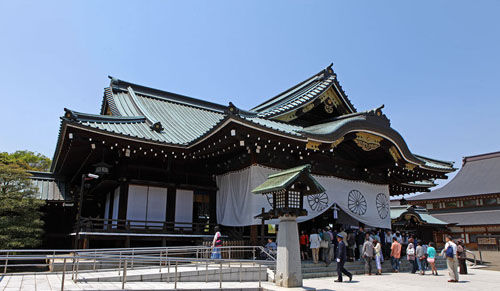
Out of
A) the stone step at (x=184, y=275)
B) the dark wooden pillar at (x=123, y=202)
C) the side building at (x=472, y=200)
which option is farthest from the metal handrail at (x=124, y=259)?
the side building at (x=472, y=200)

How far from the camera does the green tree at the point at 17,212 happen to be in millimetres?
13602

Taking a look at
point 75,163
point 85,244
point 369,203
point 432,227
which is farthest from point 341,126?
point 432,227

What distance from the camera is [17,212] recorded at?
14.4m

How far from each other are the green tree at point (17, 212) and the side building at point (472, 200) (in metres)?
33.0

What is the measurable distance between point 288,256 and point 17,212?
1172cm

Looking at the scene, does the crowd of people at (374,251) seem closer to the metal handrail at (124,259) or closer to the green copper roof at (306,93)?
the metal handrail at (124,259)

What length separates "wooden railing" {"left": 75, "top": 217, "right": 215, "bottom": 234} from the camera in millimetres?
12883

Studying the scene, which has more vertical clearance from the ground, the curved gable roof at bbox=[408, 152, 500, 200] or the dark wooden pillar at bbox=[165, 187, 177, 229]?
the curved gable roof at bbox=[408, 152, 500, 200]

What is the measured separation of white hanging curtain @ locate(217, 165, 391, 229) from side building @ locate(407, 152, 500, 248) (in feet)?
64.4

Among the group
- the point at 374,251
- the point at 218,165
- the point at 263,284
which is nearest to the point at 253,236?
the point at 263,284

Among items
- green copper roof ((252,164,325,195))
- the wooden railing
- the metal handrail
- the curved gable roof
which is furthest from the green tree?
the curved gable roof

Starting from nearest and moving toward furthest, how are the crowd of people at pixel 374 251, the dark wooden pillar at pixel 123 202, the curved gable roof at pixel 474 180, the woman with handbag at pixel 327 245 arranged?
the crowd of people at pixel 374 251, the woman with handbag at pixel 327 245, the dark wooden pillar at pixel 123 202, the curved gable roof at pixel 474 180

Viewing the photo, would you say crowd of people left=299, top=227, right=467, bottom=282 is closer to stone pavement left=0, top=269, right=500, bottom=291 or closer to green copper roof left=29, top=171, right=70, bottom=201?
stone pavement left=0, top=269, right=500, bottom=291

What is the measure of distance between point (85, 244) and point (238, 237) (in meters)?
5.53
